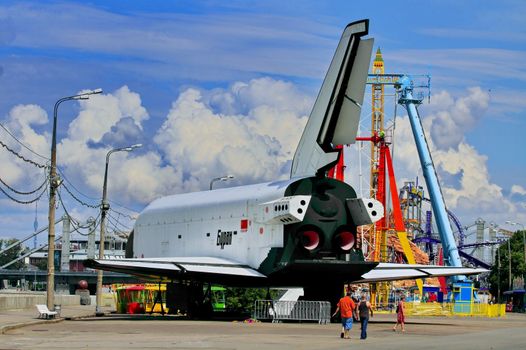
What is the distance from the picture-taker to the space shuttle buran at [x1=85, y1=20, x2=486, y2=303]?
144ft

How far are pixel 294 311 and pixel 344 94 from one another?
413 inches

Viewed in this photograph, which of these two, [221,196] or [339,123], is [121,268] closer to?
[221,196]

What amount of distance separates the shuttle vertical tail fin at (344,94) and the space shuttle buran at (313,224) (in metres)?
0.05

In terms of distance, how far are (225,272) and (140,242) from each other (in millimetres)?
14172

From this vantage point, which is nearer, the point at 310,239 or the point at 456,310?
the point at 310,239

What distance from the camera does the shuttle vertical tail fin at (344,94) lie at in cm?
4425

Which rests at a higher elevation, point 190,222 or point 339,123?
point 339,123

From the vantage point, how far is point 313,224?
44.2m

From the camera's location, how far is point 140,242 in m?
58.1

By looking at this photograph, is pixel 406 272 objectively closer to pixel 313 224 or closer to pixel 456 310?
pixel 313 224

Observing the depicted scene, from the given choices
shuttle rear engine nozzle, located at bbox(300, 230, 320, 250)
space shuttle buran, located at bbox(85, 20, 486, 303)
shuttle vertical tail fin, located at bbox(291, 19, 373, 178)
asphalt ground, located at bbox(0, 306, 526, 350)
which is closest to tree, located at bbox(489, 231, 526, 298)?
space shuttle buran, located at bbox(85, 20, 486, 303)

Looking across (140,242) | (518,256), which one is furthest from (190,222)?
(518,256)

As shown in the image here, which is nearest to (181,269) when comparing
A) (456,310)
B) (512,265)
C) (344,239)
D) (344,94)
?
(344,239)

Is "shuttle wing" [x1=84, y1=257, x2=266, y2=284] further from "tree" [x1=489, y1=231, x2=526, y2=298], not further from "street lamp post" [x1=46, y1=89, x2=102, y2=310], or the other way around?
"tree" [x1=489, y1=231, x2=526, y2=298]
